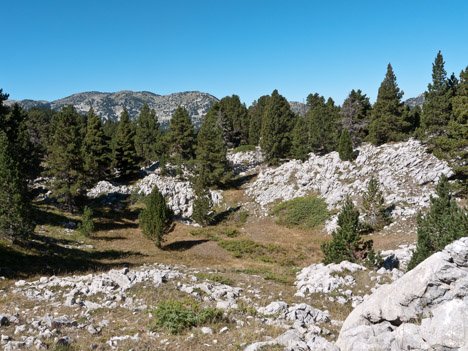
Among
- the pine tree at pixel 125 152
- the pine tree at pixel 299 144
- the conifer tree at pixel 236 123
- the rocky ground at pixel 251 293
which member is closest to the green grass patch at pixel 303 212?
the rocky ground at pixel 251 293

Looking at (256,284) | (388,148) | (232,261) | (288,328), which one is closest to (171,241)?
(232,261)

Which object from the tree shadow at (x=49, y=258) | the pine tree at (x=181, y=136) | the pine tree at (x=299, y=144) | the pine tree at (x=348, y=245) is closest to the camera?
the tree shadow at (x=49, y=258)

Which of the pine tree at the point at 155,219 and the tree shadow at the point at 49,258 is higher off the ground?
the pine tree at the point at 155,219

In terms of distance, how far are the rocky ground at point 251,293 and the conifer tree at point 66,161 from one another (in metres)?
4.11

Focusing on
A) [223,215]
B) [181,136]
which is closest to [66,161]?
[181,136]

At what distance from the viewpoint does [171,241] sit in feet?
115

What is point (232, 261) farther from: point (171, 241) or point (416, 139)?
point (416, 139)

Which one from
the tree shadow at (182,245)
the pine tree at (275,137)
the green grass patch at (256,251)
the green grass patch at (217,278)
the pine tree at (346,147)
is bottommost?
the green grass patch at (256,251)

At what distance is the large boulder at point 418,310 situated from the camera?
6.05 metres

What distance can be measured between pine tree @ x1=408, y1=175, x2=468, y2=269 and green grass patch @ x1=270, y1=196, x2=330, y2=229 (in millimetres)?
18226

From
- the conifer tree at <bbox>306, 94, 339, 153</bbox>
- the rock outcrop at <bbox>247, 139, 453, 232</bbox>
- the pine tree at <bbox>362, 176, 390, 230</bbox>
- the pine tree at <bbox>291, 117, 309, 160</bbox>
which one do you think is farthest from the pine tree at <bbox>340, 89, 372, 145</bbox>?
the pine tree at <bbox>362, 176, 390, 230</bbox>

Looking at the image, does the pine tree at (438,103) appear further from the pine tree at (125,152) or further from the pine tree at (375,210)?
the pine tree at (125,152)

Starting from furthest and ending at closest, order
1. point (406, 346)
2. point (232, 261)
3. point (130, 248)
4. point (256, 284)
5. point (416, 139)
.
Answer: point (416, 139), point (130, 248), point (232, 261), point (256, 284), point (406, 346)

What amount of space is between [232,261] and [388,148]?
110 feet
